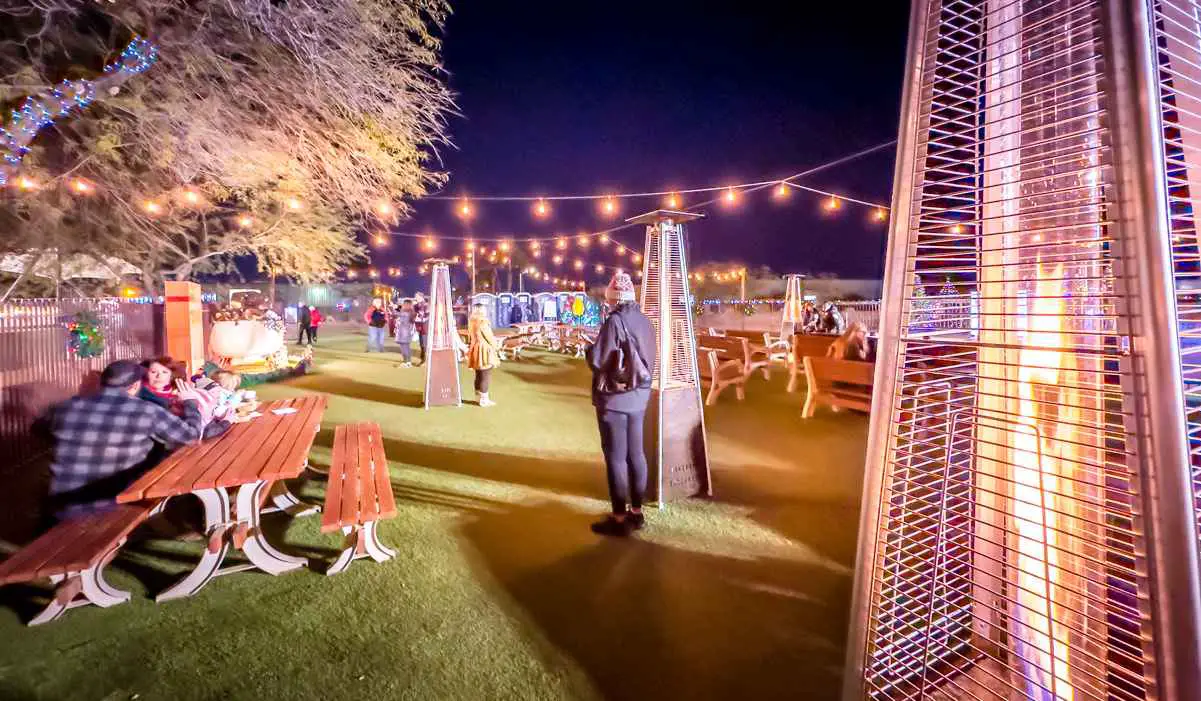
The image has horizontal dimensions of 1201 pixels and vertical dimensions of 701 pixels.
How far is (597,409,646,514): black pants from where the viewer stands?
3.90 meters

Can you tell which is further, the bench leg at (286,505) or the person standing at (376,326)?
the person standing at (376,326)

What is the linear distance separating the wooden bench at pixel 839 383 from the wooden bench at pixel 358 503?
18.2 ft

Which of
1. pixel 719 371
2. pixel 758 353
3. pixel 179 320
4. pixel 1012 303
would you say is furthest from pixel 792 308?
pixel 1012 303

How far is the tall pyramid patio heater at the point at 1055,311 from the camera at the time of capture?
0.97 metres

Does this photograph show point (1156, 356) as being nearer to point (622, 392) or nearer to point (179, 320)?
point (622, 392)

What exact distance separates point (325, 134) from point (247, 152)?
38.2 inches

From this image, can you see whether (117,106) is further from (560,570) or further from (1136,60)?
(1136,60)

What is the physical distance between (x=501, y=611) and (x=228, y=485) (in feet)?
5.16

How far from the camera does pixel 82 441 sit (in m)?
3.35

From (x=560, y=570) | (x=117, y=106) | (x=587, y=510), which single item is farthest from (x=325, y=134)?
(x=560, y=570)

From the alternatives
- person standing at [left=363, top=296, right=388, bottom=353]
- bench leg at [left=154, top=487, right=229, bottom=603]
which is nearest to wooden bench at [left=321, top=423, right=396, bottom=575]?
bench leg at [left=154, top=487, right=229, bottom=603]

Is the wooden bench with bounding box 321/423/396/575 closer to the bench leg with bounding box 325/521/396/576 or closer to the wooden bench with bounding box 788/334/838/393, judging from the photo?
the bench leg with bounding box 325/521/396/576

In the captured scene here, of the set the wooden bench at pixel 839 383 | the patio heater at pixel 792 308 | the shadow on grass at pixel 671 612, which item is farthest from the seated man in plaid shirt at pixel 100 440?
the patio heater at pixel 792 308

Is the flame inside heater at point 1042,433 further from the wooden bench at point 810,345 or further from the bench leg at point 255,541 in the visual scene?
the wooden bench at point 810,345
